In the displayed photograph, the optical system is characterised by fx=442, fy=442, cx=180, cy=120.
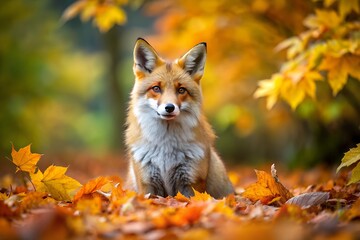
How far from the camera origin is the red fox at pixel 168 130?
14.4 feet

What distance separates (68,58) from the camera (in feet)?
68.2

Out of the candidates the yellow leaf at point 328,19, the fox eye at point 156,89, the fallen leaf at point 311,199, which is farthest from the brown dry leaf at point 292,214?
the yellow leaf at point 328,19

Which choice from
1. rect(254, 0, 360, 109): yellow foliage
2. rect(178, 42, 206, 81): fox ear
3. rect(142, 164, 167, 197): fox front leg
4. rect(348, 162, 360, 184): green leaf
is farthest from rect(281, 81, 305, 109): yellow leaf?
rect(142, 164, 167, 197): fox front leg

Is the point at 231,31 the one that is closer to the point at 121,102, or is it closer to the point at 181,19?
the point at 181,19

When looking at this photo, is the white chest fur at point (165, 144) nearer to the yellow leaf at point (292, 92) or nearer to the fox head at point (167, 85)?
the fox head at point (167, 85)

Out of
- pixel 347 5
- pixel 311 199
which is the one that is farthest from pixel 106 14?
pixel 311 199

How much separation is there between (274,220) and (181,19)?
21.1 feet

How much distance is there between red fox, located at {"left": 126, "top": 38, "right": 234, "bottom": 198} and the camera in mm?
4395

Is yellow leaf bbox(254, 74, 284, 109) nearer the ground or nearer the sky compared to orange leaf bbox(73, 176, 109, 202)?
nearer the sky

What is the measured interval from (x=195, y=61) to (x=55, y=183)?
1.96 metres

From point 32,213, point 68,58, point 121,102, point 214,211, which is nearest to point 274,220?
point 214,211

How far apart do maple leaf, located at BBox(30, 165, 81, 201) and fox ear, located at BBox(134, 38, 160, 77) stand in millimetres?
1419

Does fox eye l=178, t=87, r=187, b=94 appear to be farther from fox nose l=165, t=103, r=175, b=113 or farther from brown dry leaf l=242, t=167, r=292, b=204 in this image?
brown dry leaf l=242, t=167, r=292, b=204

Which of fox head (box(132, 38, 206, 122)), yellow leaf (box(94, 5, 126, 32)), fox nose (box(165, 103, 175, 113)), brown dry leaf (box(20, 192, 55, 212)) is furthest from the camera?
yellow leaf (box(94, 5, 126, 32))
